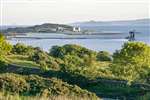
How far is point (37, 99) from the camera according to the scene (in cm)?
1171

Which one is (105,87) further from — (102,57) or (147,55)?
(102,57)

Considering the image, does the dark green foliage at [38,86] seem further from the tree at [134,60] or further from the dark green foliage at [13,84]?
the tree at [134,60]

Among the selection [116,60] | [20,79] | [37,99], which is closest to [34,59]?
[116,60]

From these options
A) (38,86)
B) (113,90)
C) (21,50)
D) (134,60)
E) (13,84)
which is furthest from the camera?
(21,50)

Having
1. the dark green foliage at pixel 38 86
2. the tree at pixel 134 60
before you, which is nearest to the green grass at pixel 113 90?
the tree at pixel 134 60

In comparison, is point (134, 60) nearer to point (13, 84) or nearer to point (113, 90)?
point (113, 90)

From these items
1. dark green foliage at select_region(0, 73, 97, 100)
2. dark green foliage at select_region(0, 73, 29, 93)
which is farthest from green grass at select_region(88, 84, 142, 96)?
dark green foliage at select_region(0, 73, 29, 93)

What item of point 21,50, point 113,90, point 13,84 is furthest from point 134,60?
point 21,50

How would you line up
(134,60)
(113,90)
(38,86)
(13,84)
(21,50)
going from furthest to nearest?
1. (21,50)
2. (134,60)
3. (113,90)
4. (38,86)
5. (13,84)

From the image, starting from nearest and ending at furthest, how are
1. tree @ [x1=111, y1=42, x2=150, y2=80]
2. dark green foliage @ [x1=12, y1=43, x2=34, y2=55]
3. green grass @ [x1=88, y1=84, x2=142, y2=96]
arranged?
green grass @ [x1=88, y1=84, x2=142, y2=96] < tree @ [x1=111, y1=42, x2=150, y2=80] < dark green foliage @ [x1=12, y1=43, x2=34, y2=55]

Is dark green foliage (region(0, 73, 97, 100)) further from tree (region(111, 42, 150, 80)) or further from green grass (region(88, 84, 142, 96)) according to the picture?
tree (region(111, 42, 150, 80))

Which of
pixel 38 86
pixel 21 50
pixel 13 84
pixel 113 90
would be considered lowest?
pixel 113 90

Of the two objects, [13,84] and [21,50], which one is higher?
[13,84]

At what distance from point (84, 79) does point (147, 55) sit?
463cm
